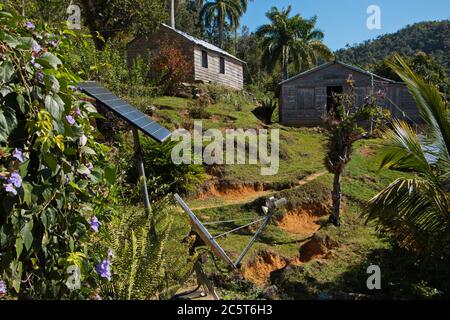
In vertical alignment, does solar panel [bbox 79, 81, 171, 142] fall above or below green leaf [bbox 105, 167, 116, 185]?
above

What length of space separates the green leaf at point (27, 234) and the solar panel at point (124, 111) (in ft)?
4.18

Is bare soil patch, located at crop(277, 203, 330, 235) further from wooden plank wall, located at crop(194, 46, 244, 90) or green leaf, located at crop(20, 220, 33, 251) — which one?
wooden plank wall, located at crop(194, 46, 244, 90)

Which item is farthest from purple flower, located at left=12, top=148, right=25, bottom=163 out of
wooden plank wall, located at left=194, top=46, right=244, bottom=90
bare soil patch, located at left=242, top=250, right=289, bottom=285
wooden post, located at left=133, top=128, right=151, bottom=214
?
wooden plank wall, located at left=194, top=46, right=244, bottom=90

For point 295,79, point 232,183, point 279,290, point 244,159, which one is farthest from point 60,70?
point 295,79

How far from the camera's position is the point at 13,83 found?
2.14 metres

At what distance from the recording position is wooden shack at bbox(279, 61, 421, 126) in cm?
2330

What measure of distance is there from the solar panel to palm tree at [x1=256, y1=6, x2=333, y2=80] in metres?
34.6

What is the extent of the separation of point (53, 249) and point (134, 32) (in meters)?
19.6

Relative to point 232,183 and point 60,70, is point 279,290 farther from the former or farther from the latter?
point 232,183

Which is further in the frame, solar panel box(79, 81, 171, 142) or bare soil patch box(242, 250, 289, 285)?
bare soil patch box(242, 250, 289, 285)

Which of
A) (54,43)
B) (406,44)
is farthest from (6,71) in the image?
(406,44)

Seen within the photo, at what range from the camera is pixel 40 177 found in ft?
7.04

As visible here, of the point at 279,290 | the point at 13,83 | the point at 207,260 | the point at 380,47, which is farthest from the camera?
the point at 380,47

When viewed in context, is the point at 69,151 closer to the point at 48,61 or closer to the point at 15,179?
the point at 15,179
